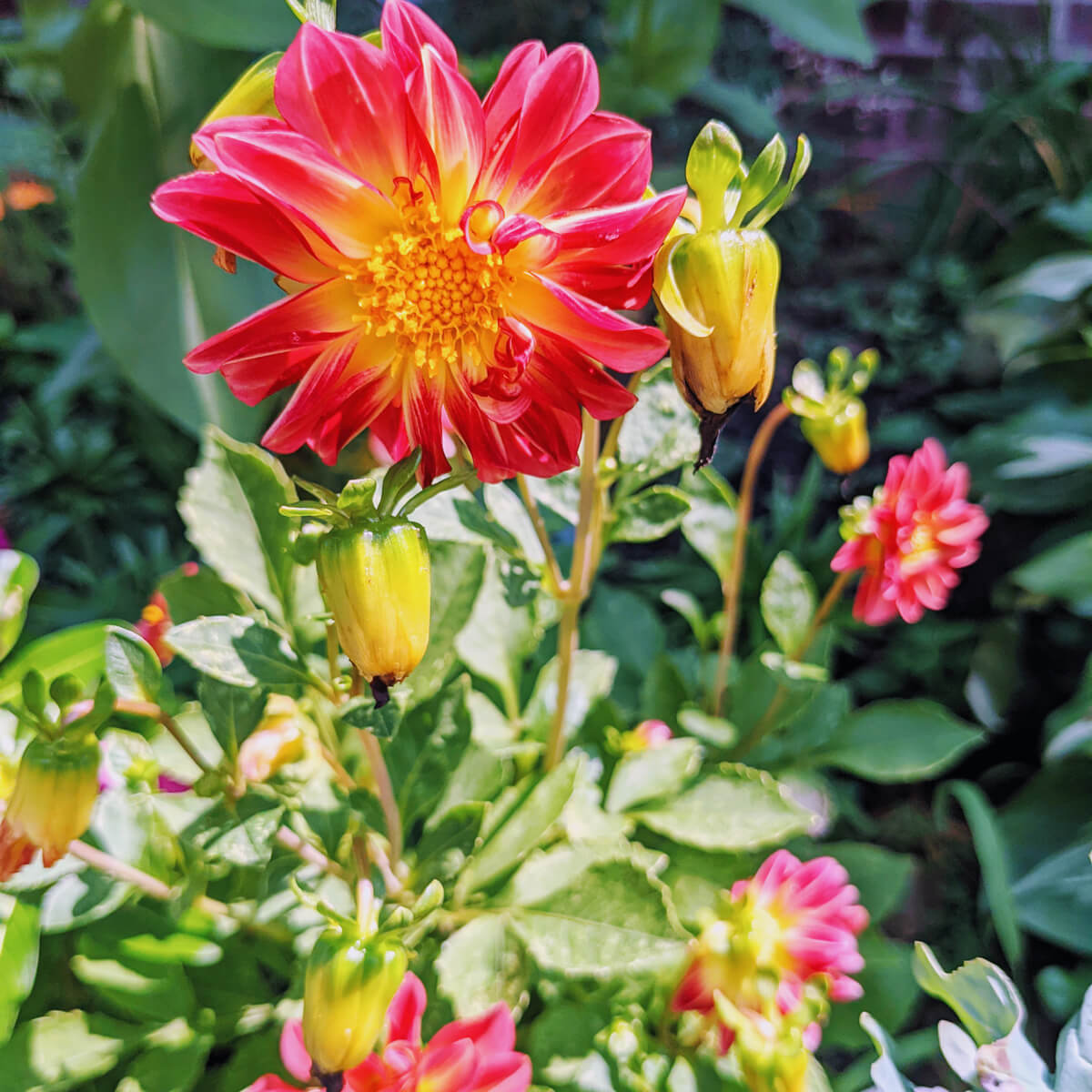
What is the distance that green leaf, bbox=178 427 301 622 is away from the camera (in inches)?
17.1

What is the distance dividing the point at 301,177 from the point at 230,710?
0.23m

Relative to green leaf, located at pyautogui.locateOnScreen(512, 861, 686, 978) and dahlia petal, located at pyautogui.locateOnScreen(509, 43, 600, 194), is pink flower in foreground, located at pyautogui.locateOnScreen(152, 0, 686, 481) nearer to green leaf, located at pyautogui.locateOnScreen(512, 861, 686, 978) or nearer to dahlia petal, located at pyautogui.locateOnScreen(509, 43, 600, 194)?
dahlia petal, located at pyautogui.locateOnScreen(509, 43, 600, 194)

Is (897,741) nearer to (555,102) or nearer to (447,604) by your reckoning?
(447,604)

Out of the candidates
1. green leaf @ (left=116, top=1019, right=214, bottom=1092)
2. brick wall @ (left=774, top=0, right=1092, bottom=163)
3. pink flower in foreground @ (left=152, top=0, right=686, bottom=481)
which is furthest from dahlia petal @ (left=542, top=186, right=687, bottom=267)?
brick wall @ (left=774, top=0, right=1092, bottom=163)

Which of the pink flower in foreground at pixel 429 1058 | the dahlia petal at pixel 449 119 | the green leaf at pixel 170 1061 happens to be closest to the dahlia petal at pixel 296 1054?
the pink flower in foreground at pixel 429 1058

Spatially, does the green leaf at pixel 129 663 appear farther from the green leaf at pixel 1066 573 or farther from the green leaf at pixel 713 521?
the green leaf at pixel 1066 573

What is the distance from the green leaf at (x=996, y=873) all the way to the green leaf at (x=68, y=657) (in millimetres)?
686

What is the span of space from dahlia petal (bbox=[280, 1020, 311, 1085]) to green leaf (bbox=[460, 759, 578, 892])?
106 mm

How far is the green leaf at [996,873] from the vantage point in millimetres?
671

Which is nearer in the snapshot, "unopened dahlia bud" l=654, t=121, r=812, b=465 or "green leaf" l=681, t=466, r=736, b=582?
"unopened dahlia bud" l=654, t=121, r=812, b=465

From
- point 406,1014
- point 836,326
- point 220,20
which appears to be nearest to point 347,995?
point 406,1014

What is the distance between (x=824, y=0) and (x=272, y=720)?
107 cm

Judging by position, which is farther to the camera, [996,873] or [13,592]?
[996,873]

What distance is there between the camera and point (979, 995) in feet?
1.11
